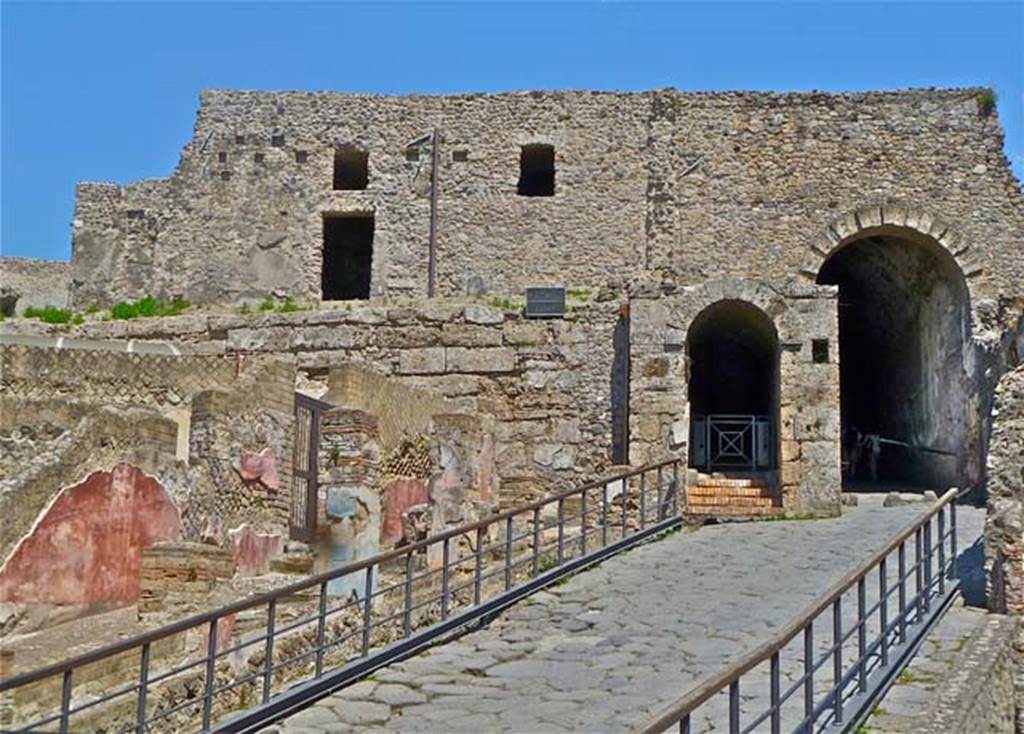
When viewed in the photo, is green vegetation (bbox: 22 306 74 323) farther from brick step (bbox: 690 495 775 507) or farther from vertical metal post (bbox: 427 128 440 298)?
brick step (bbox: 690 495 775 507)

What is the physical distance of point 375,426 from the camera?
42.3 feet

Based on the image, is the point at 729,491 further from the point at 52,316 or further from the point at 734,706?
the point at 52,316

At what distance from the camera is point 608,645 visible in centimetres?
909

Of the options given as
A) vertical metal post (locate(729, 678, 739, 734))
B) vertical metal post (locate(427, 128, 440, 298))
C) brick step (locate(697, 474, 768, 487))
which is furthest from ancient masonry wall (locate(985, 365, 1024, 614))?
vertical metal post (locate(427, 128, 440, 298))

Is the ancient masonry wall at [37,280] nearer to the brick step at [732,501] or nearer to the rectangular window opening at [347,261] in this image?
the rectangular window opening at [347,261]

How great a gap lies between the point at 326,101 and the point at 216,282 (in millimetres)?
4243

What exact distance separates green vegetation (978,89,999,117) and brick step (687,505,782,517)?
11709 mm

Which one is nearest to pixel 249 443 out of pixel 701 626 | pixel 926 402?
pixel 701 626

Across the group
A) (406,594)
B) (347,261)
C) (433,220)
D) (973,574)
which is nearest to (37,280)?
(347,261)

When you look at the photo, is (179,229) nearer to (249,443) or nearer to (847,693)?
(249,443)

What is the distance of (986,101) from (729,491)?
11.8 meters

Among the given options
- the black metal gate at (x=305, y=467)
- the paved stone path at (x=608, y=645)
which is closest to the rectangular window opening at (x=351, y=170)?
the black metal gate at (x=305, y=467)

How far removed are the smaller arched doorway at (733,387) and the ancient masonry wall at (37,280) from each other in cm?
1630

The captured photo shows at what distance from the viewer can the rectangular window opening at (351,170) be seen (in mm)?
25000
